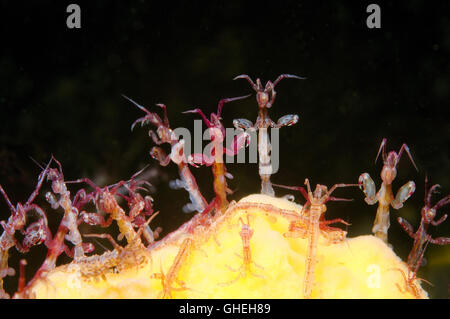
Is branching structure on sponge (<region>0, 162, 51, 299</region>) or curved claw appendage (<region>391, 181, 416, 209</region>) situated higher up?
curved claw appendage (<region>391, 181, 416, 209</region>)

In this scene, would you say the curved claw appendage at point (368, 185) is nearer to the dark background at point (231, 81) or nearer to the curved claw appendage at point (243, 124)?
the dark background at point (231, 81)

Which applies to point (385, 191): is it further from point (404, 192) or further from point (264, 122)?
point (264, 122)

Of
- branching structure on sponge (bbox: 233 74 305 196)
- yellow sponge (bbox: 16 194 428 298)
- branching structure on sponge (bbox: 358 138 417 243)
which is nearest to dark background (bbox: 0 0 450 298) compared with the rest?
branching structure on sponge (bbox: 233 74 305 196)

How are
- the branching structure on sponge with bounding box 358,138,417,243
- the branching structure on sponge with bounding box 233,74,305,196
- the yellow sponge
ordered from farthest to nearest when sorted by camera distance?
1. the branching structure on sponge with bounding box 233,74,305,196
2. the branching structure on sponge with bounding box 358,138,417,243
3. the yellow sponge

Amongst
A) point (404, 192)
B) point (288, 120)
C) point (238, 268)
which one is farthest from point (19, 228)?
point (404, 192)

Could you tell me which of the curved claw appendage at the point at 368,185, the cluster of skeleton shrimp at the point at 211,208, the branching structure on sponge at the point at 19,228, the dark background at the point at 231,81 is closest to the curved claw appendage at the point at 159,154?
the cluster of skeleton shrimp at the point at 211,208

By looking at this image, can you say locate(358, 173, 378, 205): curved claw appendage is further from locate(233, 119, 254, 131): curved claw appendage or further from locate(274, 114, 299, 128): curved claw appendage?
locate(233, 119, 254, 131): curved claw appendage

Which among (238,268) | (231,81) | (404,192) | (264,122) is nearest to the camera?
(238,268)
